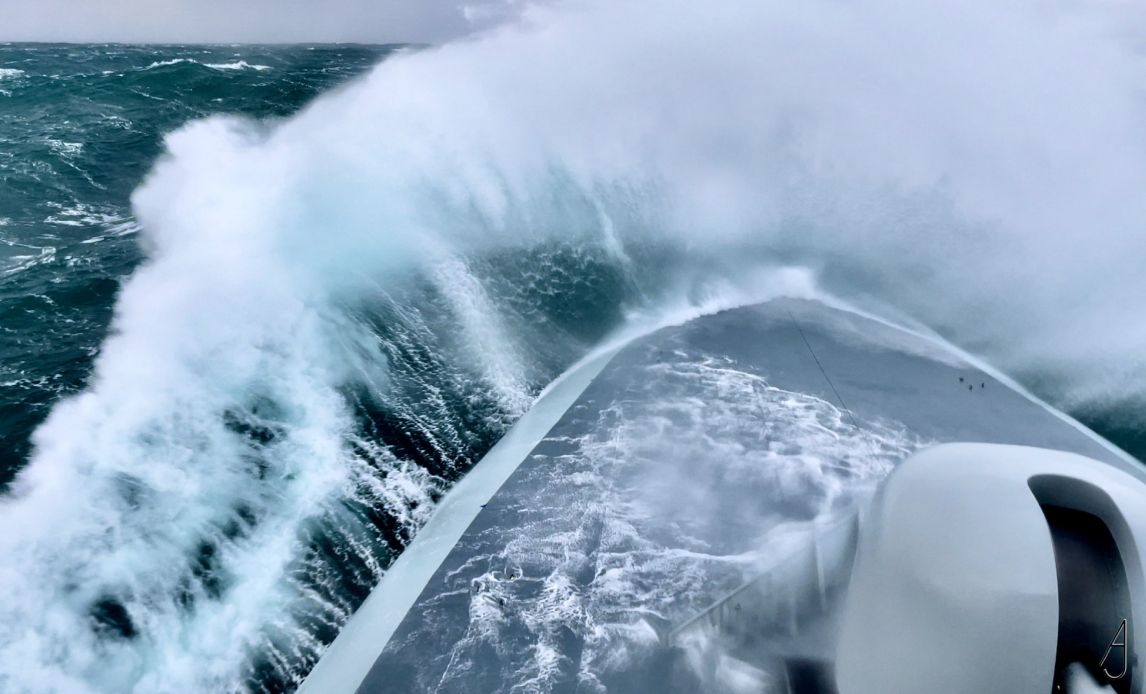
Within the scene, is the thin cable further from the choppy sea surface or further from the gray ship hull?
the choppy sea surface

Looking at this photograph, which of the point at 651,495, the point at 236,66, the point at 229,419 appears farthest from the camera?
the point at 236,66

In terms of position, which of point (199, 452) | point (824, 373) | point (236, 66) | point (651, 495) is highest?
point (236, 66)

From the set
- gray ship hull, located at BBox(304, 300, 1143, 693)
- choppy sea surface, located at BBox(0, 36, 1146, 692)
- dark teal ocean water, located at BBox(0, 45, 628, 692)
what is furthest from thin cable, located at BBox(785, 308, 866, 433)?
dark teal ocean water, located at BBox(0, 45, 628, 692)

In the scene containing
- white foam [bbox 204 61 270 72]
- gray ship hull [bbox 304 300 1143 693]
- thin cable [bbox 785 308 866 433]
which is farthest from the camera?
white foam [bbox 204 61 270 72]

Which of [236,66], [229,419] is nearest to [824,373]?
[229,419]

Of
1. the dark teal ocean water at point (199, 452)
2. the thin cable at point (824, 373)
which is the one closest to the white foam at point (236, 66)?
the dark teal ocean water at point (199, 452)

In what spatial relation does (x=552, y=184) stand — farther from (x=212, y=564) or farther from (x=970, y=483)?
(x=970, y=483)

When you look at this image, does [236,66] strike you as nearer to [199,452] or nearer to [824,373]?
[199,452]

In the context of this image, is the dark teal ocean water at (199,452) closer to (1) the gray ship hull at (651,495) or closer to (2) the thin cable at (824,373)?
(1) the gray ship hull at (651,495)
